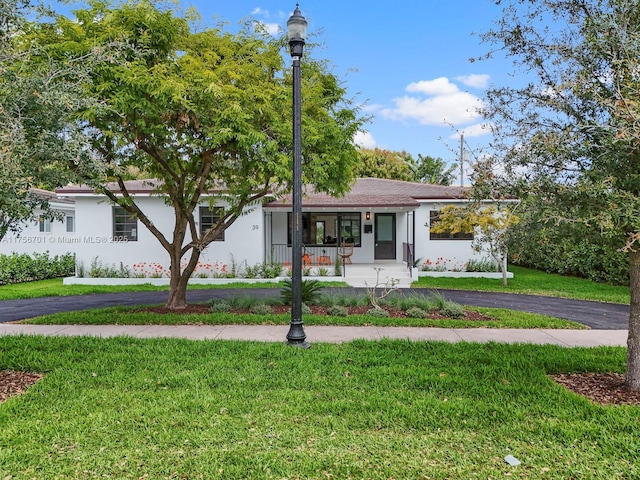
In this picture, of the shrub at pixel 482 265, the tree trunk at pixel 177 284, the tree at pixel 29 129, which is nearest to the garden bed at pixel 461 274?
the shrub at pixel 482 265

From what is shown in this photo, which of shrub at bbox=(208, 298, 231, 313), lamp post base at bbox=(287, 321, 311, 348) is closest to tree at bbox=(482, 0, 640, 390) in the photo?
lamp post base at bbox=(287, 321, 311, 348)

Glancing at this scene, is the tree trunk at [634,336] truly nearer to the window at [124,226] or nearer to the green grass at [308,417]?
the green grass at [308,417]

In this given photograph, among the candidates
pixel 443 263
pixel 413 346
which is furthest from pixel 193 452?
pixel 443 263

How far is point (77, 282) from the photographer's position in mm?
15117

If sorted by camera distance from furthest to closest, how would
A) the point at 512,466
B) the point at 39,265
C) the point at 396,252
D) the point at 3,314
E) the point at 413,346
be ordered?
the point at 396,252, the point at 39,265, the point at 3,314, the point at 413,346, the point at 512,466

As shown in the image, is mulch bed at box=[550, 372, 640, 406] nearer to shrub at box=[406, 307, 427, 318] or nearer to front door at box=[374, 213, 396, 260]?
shrub at box=[406, 307, 427, 318]

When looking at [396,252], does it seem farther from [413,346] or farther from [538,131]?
[538,131]

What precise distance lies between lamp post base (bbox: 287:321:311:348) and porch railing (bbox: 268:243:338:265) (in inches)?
420

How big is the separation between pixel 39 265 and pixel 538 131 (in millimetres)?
18042

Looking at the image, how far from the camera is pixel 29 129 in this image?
14.1ft

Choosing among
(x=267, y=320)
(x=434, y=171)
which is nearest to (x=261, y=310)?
(x=267, y=320)

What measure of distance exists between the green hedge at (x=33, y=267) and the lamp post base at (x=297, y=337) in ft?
44.9

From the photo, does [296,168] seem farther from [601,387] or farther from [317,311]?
[601,387]

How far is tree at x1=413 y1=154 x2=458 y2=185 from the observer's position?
35938 mm
